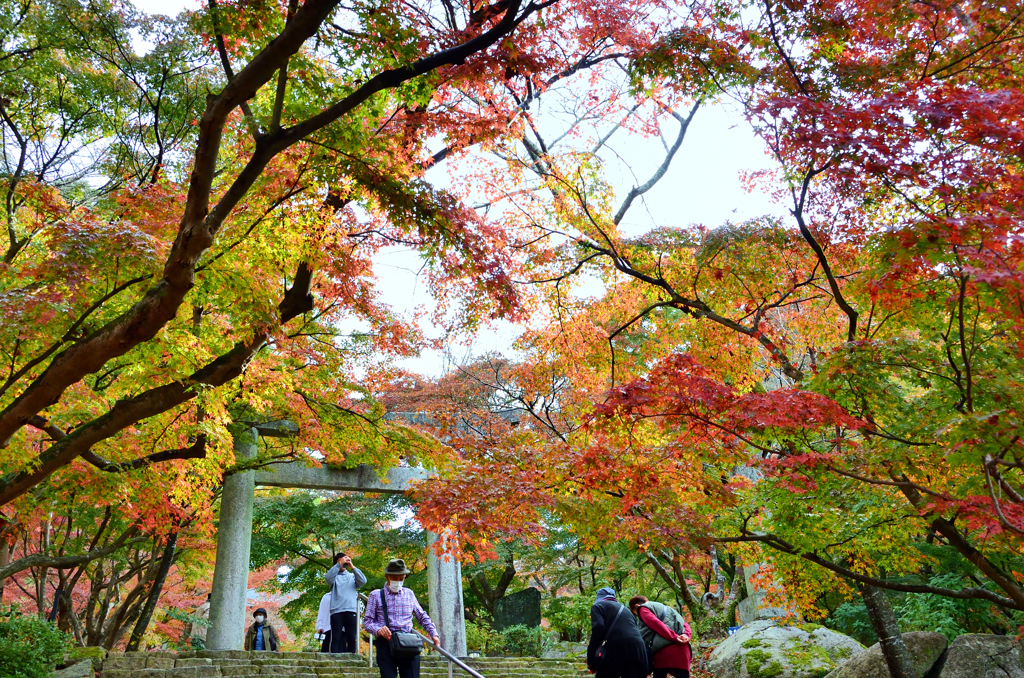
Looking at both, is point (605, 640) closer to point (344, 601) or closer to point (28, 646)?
point (344, 601)

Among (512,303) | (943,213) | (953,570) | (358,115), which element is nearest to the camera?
(943,213)

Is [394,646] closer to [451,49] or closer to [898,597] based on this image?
[451,49]

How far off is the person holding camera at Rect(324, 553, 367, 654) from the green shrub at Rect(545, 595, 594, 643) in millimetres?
5634

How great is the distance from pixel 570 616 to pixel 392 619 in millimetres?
10325

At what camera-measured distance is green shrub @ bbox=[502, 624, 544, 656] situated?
15.2 meters

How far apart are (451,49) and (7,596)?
1731 cm

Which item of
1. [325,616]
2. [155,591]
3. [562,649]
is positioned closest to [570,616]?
[562,649]

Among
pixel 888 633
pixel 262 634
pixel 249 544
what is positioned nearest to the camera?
pixel 888 633

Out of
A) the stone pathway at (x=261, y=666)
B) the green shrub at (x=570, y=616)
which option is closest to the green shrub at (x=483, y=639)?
the green shrub at (x=570, y=616)

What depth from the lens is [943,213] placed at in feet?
15.4

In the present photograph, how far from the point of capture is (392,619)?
5176 millimetres

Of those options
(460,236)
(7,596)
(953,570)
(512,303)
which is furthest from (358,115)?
(7,596)

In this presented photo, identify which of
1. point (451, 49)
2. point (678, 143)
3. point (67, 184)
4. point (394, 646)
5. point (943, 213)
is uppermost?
point (678, 143)

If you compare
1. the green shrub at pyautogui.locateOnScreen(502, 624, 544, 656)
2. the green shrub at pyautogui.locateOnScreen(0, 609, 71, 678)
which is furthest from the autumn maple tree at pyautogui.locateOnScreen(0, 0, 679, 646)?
the green shrub at pyautogui.locateOnScreen(502, 624, 544, 656)
